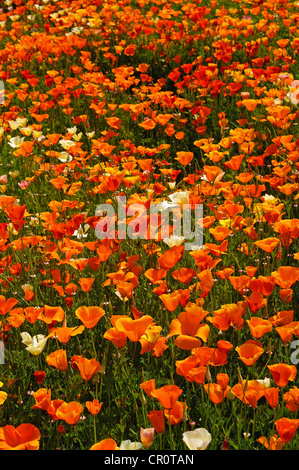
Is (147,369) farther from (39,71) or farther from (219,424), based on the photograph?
(39,71)

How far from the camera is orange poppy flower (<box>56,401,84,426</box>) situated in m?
1.66

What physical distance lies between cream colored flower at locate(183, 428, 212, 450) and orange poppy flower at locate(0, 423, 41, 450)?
40 centimetres

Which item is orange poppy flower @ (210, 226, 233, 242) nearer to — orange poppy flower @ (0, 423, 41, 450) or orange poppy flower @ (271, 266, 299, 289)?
orange poppy flower @ (271, 266, 299, 289)

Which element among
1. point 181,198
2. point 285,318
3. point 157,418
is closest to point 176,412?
point 157,418

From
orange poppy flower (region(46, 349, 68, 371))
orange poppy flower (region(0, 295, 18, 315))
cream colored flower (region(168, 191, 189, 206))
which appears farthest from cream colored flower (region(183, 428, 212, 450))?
cream colored flower (region(168, 191, 189, 206))

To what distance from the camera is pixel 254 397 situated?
1.70m

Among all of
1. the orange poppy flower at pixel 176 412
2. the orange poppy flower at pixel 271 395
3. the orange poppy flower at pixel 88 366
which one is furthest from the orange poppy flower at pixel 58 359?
the orange poppy flower at pixel 271 395

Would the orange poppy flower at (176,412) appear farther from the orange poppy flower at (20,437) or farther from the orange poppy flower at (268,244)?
the orange poppy flower at (268,244)

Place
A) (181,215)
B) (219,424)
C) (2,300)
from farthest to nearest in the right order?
(181,215), (2,300), (219,424)

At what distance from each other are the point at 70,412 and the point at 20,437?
6.0 inches

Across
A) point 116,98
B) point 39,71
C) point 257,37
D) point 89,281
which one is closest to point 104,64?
point 39,71

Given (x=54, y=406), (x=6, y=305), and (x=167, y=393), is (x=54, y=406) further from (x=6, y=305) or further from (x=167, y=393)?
(x=6, y=305)

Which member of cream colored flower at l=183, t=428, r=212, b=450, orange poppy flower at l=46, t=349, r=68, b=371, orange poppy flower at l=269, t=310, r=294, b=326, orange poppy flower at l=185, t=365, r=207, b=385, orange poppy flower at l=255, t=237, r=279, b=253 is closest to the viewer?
cream colored flower at l=183, t=428, r=212, b=450

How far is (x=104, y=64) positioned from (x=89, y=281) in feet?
13.9
